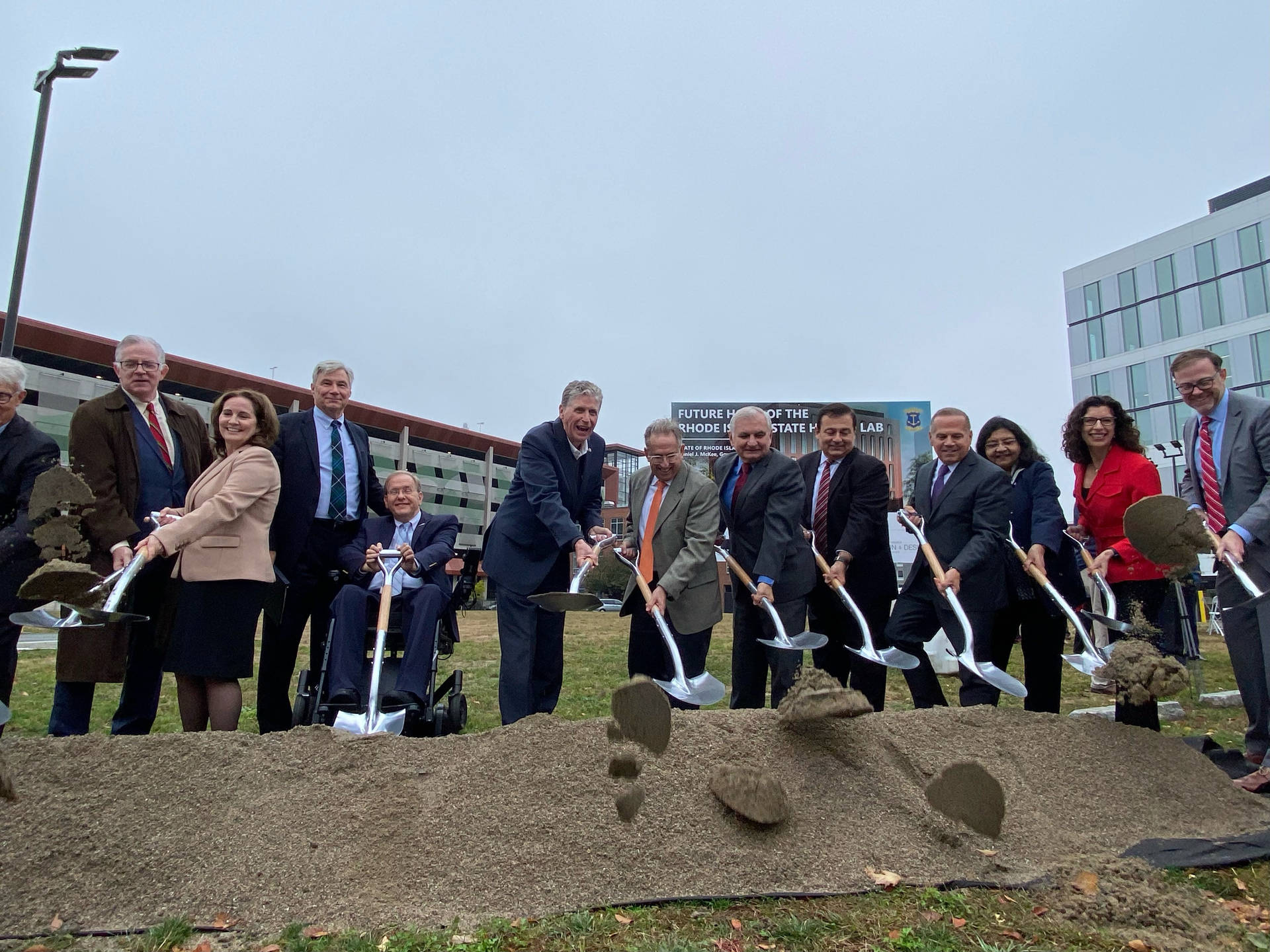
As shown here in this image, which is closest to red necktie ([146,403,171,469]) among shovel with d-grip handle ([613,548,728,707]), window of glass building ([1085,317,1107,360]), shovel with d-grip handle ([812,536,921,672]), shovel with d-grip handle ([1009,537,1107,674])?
shovel with d-grip handle ([613,548,728,707])

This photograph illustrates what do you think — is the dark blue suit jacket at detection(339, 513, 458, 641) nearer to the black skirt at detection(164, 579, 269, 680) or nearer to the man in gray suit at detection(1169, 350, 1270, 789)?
the black skirt at detection(164, 579, 269, 680)

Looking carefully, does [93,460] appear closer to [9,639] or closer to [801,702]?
[9,639]

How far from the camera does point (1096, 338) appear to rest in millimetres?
32531

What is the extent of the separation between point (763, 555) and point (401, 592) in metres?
1.79

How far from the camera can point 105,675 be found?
10.4ft

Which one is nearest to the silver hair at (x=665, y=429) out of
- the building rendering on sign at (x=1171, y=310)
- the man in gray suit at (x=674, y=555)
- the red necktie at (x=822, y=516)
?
the man in gray suit at (x=674, y=555)

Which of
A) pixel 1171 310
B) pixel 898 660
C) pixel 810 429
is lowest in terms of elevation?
pixel 898 660

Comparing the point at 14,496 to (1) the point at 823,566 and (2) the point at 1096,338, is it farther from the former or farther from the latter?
(2) the point at 1096,338

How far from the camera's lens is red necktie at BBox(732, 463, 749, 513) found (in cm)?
428

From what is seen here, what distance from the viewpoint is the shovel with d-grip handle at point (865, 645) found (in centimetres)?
375

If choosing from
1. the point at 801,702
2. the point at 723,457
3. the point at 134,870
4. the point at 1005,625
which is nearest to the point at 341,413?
the point at 723,457

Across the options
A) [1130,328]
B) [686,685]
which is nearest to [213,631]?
[686,685]

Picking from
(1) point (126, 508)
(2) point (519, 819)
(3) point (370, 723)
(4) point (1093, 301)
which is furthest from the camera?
(4) point (1093, 301)

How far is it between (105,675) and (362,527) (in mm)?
1283
